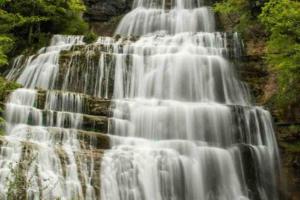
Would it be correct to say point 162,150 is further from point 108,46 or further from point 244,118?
point 108,46

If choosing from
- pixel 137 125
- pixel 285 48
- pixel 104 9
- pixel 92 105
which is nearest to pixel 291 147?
pixel 285 48

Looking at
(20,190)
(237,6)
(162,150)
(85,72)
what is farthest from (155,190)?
(237,6)

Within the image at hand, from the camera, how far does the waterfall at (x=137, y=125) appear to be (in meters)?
13.2

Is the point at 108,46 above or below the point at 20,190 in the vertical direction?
above

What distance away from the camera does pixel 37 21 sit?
26.4m

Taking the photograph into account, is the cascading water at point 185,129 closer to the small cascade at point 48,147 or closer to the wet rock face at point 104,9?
the small cascade at point 48,147

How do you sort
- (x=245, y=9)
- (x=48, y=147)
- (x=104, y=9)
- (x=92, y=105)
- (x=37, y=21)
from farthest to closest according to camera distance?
(x=104, y=9), (x=37, y=21), (x=245, y=9), (x=92, y=105), (x=48, y=147)

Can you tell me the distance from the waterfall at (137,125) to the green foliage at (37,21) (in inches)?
68.1

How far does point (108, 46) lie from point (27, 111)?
25.0 ft

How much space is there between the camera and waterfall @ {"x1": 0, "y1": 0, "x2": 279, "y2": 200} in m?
13.2

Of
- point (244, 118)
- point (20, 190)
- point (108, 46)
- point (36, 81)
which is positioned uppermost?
point (108, 46)

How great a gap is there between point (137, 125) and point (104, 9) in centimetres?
1805

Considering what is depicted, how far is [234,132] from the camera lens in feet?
56.3

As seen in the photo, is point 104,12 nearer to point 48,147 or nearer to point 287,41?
→ point 287,41
